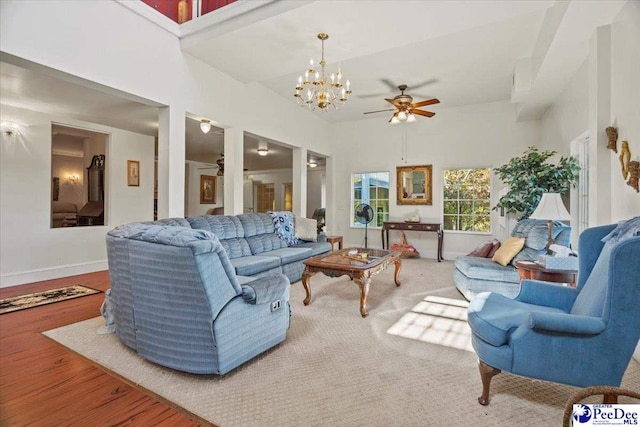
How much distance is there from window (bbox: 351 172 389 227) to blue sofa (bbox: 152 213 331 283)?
95.8 inches

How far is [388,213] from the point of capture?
6879mm

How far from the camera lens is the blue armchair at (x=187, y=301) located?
1784 millimetres

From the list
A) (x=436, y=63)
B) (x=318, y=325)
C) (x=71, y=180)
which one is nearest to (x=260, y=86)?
(x=436, y=63)

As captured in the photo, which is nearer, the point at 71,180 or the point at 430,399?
the point at 430,399

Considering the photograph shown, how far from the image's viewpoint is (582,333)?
4.65 ft

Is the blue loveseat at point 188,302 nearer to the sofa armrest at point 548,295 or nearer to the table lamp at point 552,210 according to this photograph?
the sofa armrest at point 548,295

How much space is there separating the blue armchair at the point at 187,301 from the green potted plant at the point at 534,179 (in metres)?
3.73

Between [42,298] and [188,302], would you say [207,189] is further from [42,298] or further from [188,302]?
[188,302]

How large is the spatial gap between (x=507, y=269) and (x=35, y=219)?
6226 millimetres

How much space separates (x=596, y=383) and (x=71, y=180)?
396 inches

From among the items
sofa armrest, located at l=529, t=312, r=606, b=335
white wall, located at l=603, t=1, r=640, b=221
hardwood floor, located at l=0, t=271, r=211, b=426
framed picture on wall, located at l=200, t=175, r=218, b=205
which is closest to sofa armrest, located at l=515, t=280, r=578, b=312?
sofa armrest, located at l=529, t=312, r=606, b=335

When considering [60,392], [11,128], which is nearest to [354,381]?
[60,392]

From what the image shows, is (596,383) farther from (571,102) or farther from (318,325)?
(571,102)

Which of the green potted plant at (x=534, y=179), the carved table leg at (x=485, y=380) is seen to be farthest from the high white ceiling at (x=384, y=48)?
the carved table leg at (x=485, y=380)
